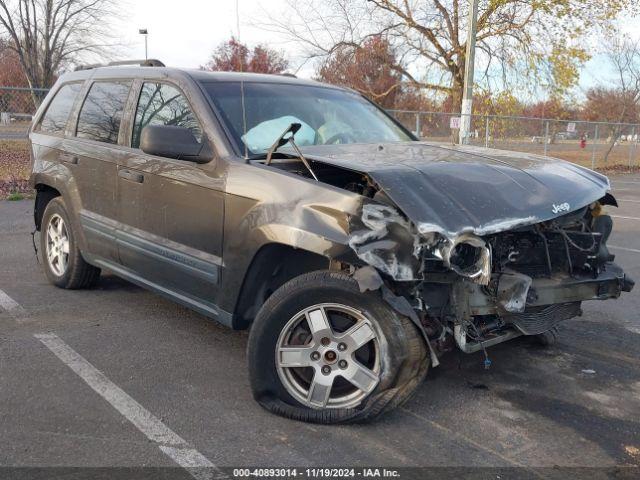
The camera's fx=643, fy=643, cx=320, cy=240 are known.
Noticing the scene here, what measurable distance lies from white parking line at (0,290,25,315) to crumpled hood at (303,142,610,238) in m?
2.78

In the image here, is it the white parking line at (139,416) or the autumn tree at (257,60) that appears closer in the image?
the white parking line at (139,416)

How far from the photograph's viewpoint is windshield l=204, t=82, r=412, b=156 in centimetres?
405

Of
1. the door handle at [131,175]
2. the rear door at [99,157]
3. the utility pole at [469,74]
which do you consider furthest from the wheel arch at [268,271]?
the utility pole at [469,74]

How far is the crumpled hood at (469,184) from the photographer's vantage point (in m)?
3.05

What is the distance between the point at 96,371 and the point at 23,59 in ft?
95.3

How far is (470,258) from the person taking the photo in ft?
10.4

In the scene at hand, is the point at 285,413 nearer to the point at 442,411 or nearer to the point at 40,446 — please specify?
the point at 442,411

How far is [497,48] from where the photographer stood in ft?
69.4

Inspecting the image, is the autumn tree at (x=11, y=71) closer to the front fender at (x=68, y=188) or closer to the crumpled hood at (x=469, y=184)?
the front fender at (x=68, y=188)

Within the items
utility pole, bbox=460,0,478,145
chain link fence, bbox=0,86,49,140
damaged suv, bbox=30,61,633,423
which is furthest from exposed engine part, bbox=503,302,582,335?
chain link fence, bbox=0,86,49,140

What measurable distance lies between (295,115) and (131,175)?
1.21 metres

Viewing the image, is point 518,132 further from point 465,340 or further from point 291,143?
point 465,340

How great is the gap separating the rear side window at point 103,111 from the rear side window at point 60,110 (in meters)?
0.30

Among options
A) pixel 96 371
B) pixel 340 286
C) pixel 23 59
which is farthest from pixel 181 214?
pixel 23 59
